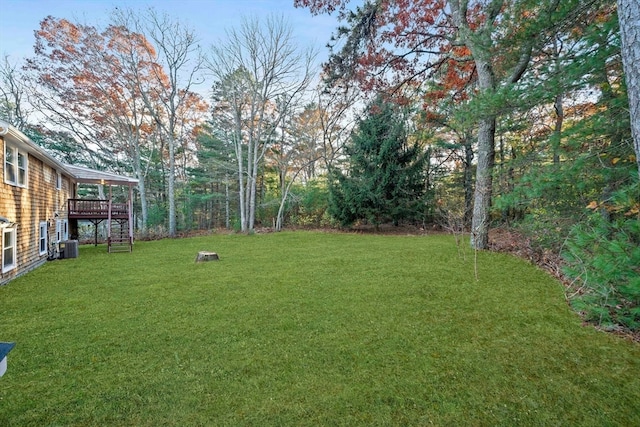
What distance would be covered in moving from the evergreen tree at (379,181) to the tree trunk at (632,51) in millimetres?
11007

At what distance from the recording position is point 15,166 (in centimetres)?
612

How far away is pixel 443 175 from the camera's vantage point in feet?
52.7

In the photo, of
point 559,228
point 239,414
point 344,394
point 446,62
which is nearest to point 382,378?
point 344,394

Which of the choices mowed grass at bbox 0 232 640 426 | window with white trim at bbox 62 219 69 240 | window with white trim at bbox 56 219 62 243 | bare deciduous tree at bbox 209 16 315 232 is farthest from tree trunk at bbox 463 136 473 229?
window with white trim at bbox 62 219 69 240

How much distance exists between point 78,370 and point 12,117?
18224mm

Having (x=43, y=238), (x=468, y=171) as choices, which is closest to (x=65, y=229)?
(x=43, y=238)

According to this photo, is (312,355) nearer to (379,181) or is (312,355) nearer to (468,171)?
(379,181)

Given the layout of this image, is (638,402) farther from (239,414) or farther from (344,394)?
(239,414)

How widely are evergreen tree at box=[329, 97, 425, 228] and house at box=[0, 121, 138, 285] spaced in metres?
8.92

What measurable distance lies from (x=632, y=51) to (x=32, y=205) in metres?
10.7

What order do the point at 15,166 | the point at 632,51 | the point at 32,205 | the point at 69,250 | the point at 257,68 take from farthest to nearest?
the point at 257,68
the point at 69,250
the point at 32,205
the point at 15,166
the point at 632,51

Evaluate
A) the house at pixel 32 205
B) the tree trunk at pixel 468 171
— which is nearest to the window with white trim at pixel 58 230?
the house at pixel 32 205

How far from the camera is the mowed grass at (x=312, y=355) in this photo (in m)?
1.93

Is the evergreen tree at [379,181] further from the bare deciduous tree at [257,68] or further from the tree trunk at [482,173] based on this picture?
the tree trunk at [482,173]
